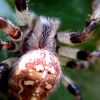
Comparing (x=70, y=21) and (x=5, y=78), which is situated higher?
(x=70, y=21)

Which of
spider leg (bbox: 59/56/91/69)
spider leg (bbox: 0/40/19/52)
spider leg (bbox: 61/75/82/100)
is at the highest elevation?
spider leg (bbox: 0/40/19/52)

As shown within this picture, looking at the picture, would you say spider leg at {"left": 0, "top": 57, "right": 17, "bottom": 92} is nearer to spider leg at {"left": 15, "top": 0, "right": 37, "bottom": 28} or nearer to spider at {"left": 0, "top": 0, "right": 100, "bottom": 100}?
spider at {"left": 0, "top": 0, "right": 100, "bottom": 100}

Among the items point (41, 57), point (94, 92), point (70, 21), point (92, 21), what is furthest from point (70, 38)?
point (94, 92)

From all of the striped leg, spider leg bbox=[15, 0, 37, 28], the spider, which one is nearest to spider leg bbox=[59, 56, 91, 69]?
the spider

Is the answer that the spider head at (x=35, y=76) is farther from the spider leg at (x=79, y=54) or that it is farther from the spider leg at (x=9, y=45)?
the spider leg at (x=79, y=54)

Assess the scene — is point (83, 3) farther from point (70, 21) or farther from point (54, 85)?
point (54, 85)

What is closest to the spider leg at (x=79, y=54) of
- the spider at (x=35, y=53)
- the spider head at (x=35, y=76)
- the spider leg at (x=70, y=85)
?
the spider at (x=35, y=53)
